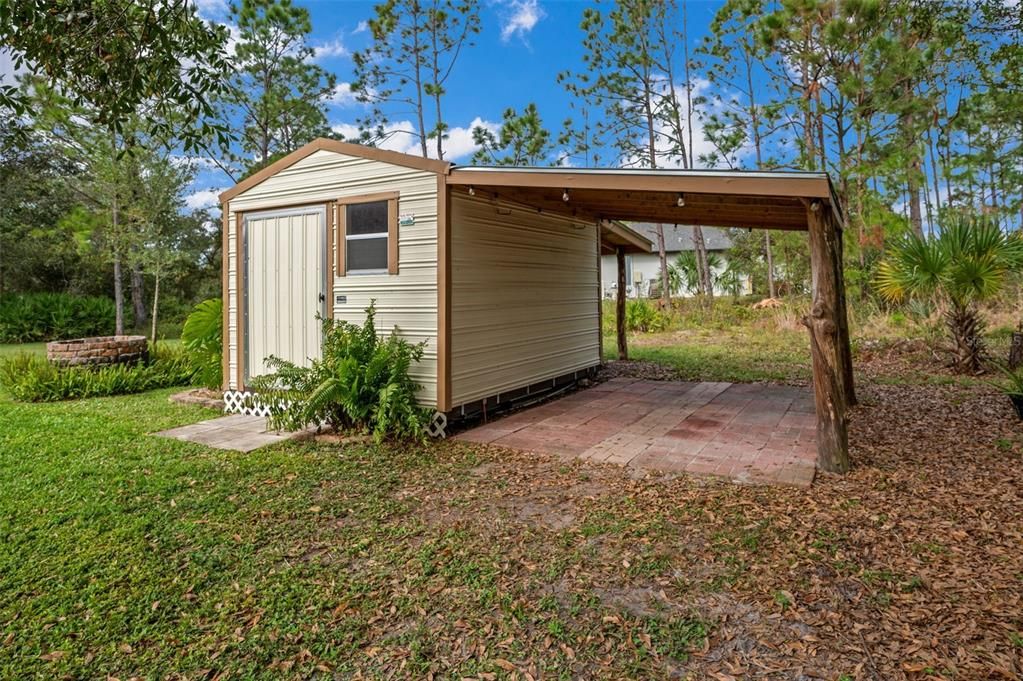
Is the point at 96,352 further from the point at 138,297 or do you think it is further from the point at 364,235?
the point at 138,297

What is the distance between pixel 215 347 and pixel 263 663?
587cm

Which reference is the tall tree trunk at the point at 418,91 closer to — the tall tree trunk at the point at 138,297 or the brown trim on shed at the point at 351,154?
the brown trim on shed at the point at 351,154

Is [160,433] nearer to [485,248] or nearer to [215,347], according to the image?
[215,347]

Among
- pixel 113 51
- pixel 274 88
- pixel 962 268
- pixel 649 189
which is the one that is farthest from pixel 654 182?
pixel 274 88

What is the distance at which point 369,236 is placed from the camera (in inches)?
218

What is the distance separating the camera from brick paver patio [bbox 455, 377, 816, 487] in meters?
4.27

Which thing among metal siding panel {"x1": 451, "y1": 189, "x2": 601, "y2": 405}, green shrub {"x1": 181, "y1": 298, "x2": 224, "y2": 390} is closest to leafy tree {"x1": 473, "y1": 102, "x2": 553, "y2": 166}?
metal siding panel {"x1": 451, "y1": 189, "x2": 601, "y2": 405}

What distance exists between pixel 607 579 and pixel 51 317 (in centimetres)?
1933

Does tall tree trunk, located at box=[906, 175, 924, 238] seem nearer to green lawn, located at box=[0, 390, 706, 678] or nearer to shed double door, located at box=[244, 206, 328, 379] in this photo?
shed double door, located at box=[244, 206, 328, 379]

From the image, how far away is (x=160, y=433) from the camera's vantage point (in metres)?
5.44

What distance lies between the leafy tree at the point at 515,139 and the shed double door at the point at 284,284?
1151 centimetres

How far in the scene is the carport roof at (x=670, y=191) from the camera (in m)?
3.97

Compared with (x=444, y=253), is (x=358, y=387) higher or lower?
lower

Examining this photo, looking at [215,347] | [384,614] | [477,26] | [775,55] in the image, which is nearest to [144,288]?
[477,26]
